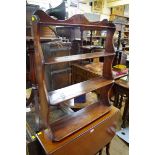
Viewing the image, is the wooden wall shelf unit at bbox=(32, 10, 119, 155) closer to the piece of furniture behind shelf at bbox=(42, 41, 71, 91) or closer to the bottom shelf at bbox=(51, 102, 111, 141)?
the bottom shelf at bbox=(51, 102, 111, 141)

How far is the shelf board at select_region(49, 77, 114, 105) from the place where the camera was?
1.07 m

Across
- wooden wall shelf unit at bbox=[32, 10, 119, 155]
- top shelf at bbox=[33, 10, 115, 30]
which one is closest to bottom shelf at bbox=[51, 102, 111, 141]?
wooden wall shelf unit at bbox=[32, 10, 119, 155]

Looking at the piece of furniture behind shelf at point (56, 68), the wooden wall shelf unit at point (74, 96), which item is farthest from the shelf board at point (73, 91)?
the piece of furniture behind shelf at point (56, 68)

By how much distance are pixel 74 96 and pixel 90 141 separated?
1.66 feet

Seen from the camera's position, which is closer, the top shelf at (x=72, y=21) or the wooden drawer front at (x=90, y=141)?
the top shelf at (x=72, y=21)

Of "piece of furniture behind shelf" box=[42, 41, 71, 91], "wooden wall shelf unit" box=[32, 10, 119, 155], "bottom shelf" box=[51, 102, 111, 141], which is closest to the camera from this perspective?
"wooden wall shelf unit" box=[32, 10, 119, 155]

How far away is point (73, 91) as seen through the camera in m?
1.22

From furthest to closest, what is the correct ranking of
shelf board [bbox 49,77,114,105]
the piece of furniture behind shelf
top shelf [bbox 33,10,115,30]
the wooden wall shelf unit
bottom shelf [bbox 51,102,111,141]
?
the piece of furniture behind shelf
bottom shelf [bbox 51,102,111,141]
shelf board [bbox 49,77,114,105]
the wooden wall shelf unit
top shelf [bbox 33,10,115,30]

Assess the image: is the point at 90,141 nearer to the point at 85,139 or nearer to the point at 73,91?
the point at 85,139

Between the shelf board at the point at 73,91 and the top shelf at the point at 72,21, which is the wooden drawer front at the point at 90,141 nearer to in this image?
the shelf board at the point at 73,91

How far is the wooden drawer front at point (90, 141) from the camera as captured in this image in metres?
1.15

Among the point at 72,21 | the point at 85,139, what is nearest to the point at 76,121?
the point at 85,139
